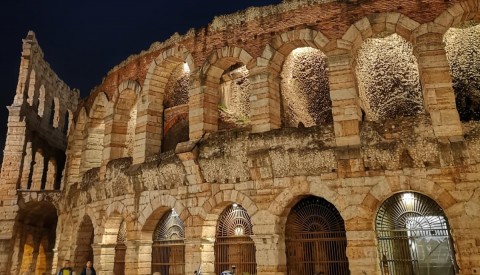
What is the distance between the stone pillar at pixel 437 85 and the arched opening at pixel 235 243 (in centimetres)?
422

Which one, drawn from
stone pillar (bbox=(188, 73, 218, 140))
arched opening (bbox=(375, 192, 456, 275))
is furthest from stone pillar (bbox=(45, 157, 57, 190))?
arched opening (bbox=(375, 192, 456, 275))

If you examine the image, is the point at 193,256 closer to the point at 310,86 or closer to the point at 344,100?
the point at 344,100

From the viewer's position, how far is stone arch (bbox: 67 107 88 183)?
486 inches

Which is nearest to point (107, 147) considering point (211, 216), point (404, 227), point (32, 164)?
point (211, 216)

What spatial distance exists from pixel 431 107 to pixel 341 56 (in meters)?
1.96

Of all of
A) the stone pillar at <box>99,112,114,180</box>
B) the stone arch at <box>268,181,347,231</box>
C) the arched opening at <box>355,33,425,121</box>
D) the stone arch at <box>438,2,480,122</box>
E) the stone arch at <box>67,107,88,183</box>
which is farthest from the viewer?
the stone arch at <box>67,107,88,183</box>

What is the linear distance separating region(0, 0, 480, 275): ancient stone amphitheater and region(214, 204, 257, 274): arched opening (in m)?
0.03

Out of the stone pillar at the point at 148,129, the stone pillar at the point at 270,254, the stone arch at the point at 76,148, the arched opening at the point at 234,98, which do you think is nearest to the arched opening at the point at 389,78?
the arched opening at the point at 234,98

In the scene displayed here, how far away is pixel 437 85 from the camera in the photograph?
22.0 feet

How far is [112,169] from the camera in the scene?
9.87 m

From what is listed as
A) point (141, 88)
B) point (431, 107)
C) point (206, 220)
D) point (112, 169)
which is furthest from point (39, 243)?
point (431, 107)

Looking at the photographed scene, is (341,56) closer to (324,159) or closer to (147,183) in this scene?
(324,159)

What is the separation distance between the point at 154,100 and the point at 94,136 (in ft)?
10.6

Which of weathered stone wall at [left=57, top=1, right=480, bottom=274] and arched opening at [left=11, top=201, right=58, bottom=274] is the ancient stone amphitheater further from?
arched opening at [left=11, top=201, right=58, bottom=274]
